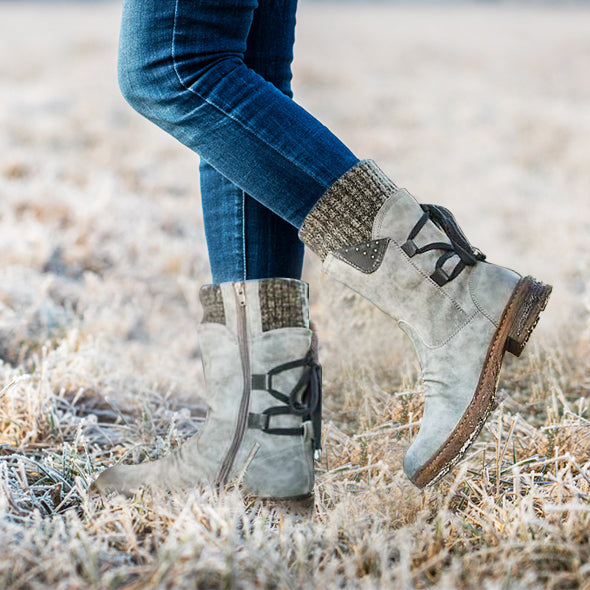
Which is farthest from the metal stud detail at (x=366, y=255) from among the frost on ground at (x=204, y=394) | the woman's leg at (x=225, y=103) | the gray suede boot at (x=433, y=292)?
the frost on ground at (x=204, y=394)

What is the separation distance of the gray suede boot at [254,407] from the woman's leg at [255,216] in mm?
71

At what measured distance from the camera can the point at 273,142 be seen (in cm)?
113

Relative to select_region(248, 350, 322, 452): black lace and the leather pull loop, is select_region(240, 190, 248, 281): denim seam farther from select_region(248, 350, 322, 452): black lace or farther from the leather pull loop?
the leather pull loop

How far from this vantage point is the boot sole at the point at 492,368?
1.14m

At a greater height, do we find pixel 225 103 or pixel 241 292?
pixel 225 103

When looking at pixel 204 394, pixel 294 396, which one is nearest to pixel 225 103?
pixel 294 396

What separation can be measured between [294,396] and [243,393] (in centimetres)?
11

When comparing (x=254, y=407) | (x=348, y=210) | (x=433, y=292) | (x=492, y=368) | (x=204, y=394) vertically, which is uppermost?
(x=348, y=210)

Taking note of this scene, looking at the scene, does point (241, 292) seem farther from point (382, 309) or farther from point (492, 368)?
point (492, 368)

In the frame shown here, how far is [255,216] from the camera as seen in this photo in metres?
1.30

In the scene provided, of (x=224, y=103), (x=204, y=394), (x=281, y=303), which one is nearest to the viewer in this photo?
(x=224, y=103)

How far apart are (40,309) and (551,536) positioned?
1.96 meters

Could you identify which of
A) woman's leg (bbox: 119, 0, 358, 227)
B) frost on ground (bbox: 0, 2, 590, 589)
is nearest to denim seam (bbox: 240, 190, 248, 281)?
woman's leg (bbox: 119, 0, 358, 227)

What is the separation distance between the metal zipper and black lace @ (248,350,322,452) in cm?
2
